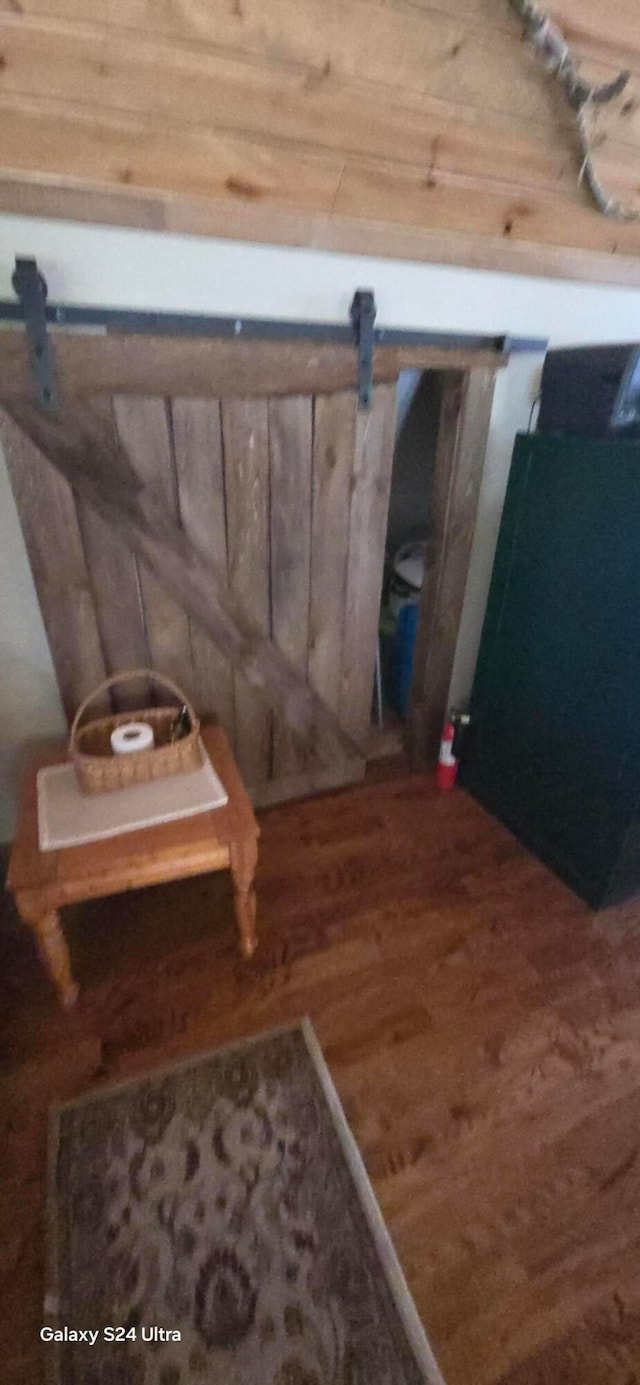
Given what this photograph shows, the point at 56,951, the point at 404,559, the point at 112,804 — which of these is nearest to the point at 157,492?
the point at 112,804

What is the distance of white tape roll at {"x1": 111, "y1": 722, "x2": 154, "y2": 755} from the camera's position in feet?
4.50

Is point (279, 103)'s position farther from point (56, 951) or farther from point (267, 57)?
point (56, 951)

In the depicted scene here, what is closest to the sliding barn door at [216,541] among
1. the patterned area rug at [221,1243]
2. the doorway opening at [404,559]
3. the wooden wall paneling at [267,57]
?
the doorway opening at [404,559]

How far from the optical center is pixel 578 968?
1451 millimetres

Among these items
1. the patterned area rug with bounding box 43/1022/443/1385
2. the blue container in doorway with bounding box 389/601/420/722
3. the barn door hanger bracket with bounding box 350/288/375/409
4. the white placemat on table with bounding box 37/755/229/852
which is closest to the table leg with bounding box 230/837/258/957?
the white placemat on table with bounding box 37/755/229/852

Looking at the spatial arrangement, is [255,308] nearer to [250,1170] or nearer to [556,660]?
[556,660]

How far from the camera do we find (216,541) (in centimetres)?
150

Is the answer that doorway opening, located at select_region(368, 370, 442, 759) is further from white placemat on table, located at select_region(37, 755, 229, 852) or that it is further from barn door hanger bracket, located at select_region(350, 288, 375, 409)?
white placemat on table, located at select_region(37, 755, 229, 852)

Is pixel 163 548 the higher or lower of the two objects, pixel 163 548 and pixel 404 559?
the higher

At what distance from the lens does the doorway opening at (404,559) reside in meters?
2.13

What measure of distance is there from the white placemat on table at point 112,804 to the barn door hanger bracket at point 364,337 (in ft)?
3.32

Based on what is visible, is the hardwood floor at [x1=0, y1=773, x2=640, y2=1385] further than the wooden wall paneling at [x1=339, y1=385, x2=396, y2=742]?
No

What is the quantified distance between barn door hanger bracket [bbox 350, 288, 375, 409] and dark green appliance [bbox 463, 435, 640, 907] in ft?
1.52

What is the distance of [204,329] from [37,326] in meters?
0.34
